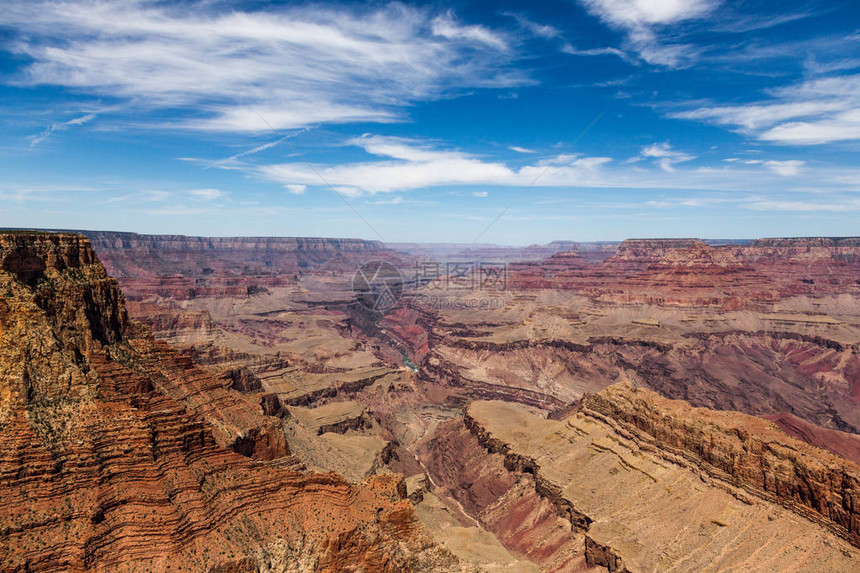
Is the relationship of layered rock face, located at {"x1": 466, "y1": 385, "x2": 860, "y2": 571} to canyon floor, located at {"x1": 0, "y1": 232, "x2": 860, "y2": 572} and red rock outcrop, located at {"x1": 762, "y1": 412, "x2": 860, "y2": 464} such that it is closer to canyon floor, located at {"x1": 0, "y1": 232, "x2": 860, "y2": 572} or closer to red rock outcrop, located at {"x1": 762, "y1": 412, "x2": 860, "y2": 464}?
canyon floor, located at {"x1": 0, "y1": 232, "x2": 860, "y2": 572}

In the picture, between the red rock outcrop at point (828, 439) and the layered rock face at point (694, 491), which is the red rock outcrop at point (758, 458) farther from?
the red rock outcrop at point (828, 439)

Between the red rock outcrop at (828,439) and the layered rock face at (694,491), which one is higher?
the layered rock face at (694,491)

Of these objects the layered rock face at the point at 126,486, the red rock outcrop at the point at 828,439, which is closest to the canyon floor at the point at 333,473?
the layered rock face at the point at 126,486

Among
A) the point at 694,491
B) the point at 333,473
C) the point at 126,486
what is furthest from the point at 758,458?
the point at 126,486

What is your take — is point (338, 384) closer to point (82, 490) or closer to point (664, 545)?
point (664, 545)

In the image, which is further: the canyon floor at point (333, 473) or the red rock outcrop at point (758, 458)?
the red rock outcrop at point (758, 458)

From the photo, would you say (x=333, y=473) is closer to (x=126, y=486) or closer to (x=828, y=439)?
(x=126, y=486)
